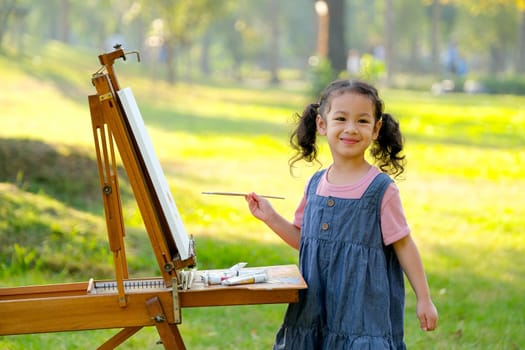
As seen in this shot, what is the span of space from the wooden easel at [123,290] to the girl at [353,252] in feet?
0.72

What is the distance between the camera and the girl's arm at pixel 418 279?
12.3ft

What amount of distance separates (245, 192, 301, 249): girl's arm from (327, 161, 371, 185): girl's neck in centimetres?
29

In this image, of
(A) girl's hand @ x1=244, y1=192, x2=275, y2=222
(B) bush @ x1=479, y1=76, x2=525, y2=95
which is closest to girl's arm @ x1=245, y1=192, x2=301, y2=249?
(A) girl's hand @ x1=244, y1=192, x2=275, y2=222

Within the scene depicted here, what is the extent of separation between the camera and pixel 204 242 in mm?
7895

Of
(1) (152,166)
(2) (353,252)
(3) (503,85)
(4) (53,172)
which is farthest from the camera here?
(3) (503,85)

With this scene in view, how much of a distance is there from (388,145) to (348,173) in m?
0.29

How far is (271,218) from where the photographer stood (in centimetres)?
411

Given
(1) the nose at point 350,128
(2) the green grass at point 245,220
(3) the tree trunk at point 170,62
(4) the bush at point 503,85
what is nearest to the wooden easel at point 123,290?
(1) the nose at point 350,128

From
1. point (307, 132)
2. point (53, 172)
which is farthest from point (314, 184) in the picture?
point (53, 172)

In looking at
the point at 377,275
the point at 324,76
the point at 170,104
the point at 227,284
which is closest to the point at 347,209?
the point at 377,275

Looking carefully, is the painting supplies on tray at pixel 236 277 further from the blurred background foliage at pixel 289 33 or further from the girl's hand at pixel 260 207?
the blurred background foliage at pixel 289 33

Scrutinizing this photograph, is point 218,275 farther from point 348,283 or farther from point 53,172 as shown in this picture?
point 53,172

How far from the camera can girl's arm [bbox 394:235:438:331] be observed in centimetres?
374

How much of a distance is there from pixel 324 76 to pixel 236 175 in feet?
38.4
